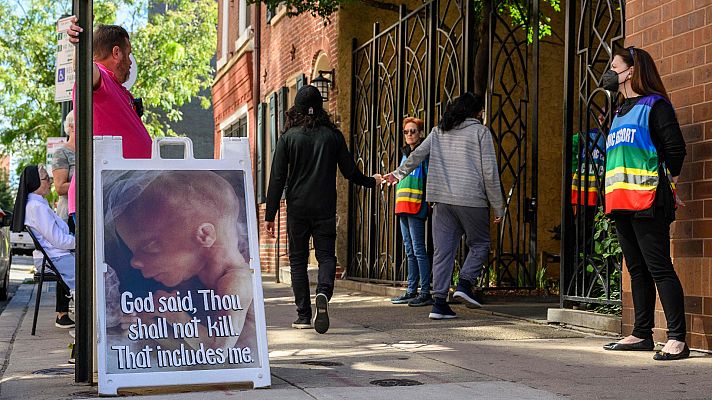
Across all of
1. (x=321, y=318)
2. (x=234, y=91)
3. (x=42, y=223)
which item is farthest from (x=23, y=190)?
(x=234, y=91)

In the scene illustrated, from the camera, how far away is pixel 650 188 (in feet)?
21.1

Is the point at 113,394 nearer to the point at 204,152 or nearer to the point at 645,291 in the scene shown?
the point at 645,291

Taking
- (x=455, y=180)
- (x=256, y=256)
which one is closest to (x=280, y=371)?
(x=256, y=256)

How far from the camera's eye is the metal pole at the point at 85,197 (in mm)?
5168

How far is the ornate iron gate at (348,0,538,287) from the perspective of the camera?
1145cm

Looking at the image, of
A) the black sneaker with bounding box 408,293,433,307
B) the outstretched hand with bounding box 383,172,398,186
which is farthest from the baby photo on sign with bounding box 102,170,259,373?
the black sneaker with bounding box 408,293,433,307

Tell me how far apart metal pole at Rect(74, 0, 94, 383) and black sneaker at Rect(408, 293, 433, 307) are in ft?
18.3

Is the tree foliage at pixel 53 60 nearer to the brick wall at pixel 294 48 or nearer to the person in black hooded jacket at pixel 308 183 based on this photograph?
the brick wall at pixel 294 48

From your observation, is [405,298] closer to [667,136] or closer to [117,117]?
[667,136]

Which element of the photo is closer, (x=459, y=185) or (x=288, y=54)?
(x=459, y=185)

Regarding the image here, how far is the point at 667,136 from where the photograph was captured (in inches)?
251

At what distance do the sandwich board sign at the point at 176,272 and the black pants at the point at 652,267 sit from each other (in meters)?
2.51

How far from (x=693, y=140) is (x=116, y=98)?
3.50 m

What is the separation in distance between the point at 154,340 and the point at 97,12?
25.4 m
